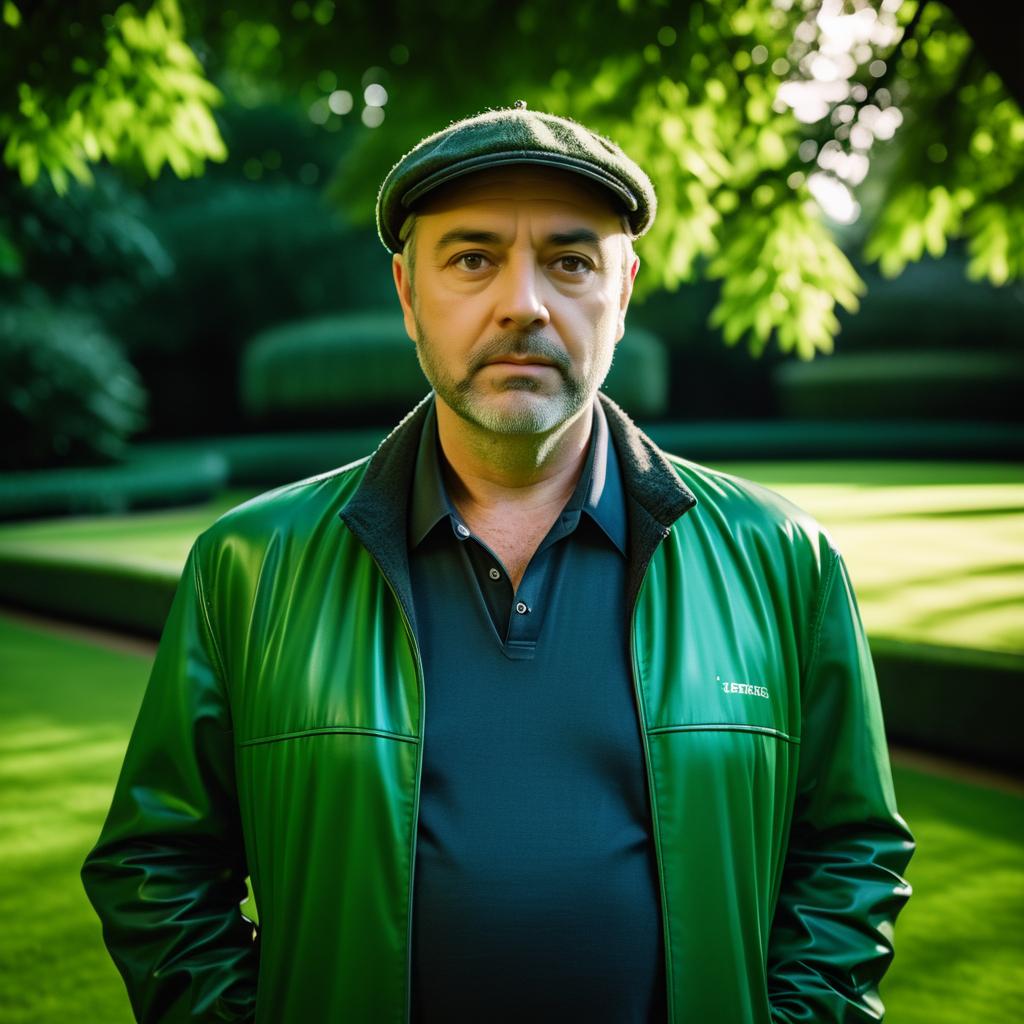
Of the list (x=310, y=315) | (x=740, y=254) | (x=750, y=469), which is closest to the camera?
(x=740, y=254)

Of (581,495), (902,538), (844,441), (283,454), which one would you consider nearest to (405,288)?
(581,495)

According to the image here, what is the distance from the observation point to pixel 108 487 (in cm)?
1493

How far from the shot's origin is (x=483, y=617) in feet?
5.26

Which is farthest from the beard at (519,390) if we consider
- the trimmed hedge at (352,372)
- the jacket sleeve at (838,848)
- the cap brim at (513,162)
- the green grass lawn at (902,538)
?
the trimmed hedge at (352,372)

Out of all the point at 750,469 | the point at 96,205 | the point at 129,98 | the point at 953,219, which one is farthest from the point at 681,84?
the point at 750,469

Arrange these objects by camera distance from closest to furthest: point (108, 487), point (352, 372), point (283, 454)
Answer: point (108, 487), point (283, 454), point (352, 372)

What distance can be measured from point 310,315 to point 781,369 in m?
10.6

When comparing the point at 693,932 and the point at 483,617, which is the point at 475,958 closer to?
the point at 693,932

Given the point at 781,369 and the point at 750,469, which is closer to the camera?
the point at 750,469

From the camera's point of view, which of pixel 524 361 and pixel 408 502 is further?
pixel 408 502

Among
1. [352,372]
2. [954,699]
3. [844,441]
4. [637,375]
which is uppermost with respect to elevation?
[637,375]

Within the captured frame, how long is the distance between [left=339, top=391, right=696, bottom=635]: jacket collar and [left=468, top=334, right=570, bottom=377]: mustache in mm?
238

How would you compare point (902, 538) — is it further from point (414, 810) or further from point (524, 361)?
point (414, 810)

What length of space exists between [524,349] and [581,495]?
258mm
